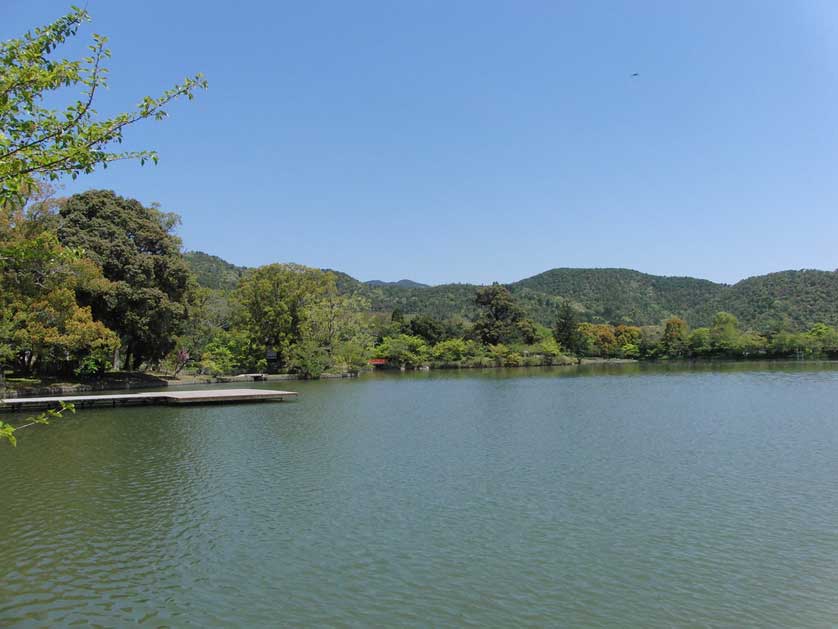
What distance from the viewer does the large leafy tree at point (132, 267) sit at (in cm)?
3203

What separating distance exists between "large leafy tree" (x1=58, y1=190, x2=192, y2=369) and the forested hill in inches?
1871

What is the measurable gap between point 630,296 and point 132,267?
384 ft

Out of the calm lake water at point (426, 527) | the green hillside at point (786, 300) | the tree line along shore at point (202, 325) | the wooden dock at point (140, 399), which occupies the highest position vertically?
the green hillside at point (786, 300)

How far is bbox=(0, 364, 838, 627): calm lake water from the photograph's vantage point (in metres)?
6.43

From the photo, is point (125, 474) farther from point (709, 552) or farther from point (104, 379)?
point (104, 379)

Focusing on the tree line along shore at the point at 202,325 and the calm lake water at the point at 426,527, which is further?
the tree line along shore at the point at 202,325

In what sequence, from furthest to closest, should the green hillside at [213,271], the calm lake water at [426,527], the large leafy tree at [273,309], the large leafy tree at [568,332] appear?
the green hillside at [213,271] → the large leafy tree at [568,332] → the large leafy tree at [273,309] → the calm lake water at [426,527]

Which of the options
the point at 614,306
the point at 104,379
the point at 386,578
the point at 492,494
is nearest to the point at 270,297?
the point at 104,379

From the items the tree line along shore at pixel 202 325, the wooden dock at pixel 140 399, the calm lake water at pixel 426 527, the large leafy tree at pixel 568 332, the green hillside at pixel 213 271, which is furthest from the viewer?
the green hillside at pixel 213 271

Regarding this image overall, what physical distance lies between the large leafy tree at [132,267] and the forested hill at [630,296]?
47.5 meters

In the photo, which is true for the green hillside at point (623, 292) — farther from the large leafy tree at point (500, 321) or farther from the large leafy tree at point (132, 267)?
the large leafy tree at point (132, 267)

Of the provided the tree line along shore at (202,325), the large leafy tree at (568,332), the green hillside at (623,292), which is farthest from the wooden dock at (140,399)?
the green hillside at (623,292)

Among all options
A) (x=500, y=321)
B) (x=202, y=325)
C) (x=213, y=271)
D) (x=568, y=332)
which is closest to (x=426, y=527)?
(x=202, y=325)

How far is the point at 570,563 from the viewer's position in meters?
7.49
